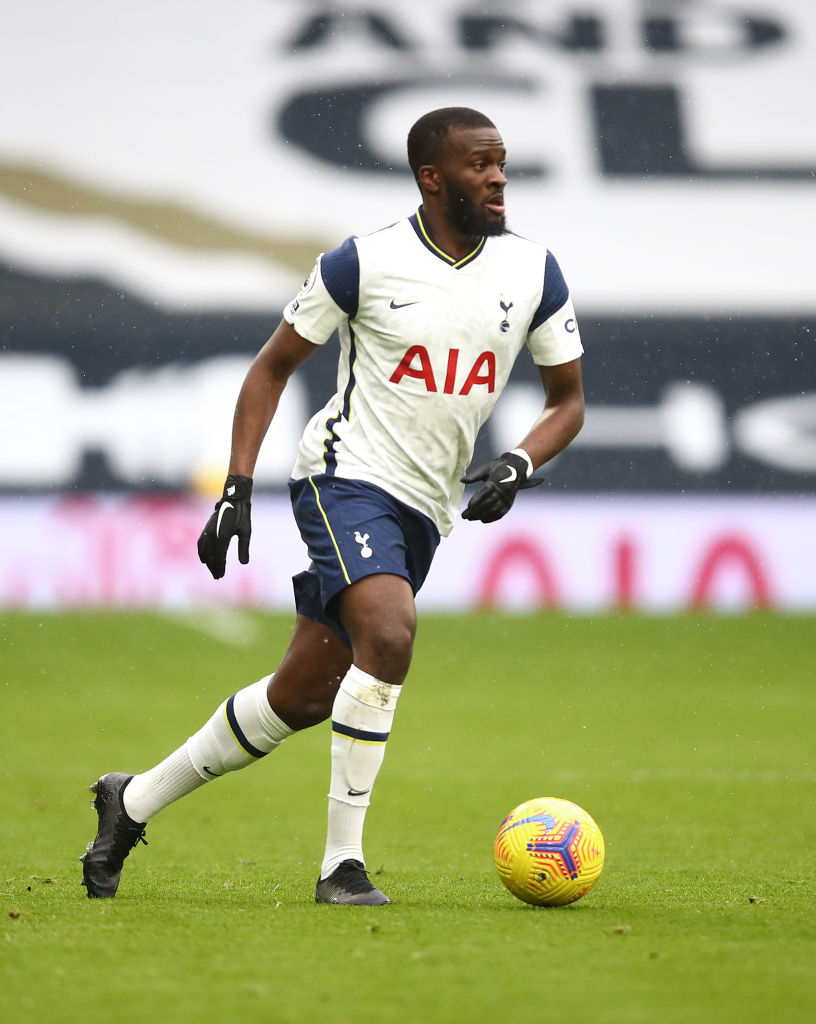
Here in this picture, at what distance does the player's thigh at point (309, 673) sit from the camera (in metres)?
4.45

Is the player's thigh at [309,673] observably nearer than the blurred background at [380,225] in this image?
Yes

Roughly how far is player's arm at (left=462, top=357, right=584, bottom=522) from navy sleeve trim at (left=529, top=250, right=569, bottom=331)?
0.51 ft

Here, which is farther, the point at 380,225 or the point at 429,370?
the point at 380,225

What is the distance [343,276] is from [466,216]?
402 millimetres

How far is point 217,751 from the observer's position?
454cm

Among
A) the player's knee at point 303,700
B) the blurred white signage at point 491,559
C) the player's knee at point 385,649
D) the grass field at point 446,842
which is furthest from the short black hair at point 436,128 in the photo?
the blurred white signage at point 491,559

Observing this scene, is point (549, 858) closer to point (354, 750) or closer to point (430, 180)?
point (354, 750)

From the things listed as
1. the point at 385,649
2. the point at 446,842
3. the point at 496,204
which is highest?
the point at 496,204

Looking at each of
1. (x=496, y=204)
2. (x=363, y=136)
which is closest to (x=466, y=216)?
(x=496, y=204)

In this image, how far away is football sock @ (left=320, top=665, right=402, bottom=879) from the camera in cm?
417

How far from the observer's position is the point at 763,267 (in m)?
18.6

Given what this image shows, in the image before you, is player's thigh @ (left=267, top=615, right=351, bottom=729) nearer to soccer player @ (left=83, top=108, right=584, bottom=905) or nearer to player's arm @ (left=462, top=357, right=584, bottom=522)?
soccer player @ (left=83, top=108, right=584, bottom=905)

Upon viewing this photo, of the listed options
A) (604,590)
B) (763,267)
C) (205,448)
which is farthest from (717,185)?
(205,448)

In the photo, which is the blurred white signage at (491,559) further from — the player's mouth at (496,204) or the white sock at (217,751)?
the player's mouth at (496,204)
